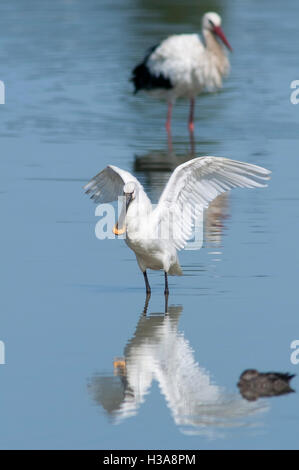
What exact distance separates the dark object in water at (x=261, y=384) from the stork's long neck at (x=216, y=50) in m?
12.4

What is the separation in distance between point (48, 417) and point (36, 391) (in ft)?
1.31

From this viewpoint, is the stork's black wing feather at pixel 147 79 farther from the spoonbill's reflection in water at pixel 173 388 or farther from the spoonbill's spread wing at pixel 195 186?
the spoonbill's reflection in water at pixel 173 388

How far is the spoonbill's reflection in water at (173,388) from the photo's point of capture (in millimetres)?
6797

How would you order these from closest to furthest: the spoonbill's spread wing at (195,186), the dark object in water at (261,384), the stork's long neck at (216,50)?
the dark object in water at (261,384) → the spoonbill's spread wing at (195,186) → the stork's long neck at (216,50)

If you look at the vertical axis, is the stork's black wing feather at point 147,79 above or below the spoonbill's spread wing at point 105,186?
above

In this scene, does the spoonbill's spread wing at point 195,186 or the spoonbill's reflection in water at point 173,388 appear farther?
the spoonbill's spread wing at point 195,186

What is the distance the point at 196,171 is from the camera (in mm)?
9617

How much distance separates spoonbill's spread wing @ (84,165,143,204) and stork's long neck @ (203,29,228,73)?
29.6ft

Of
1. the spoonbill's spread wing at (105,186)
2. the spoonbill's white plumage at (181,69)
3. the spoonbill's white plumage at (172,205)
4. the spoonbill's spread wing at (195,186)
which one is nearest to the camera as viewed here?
the spoonbill's white plumage at (172,205)

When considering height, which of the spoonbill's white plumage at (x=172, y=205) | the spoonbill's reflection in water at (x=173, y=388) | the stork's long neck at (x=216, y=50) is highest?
the stork's long neck at (x=216, y=50)

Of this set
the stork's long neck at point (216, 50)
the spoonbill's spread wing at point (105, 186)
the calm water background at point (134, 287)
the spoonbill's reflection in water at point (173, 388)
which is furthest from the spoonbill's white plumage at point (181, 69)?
the spoonbill's reflection in water at point (173, 388)

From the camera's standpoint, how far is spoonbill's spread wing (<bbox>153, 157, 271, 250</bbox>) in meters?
9.55

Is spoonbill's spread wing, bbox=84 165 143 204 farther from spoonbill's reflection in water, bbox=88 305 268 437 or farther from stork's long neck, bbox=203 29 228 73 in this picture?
stork's long neck, bbox=203 29 228 73

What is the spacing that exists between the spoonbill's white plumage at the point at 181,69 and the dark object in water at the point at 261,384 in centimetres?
1184
